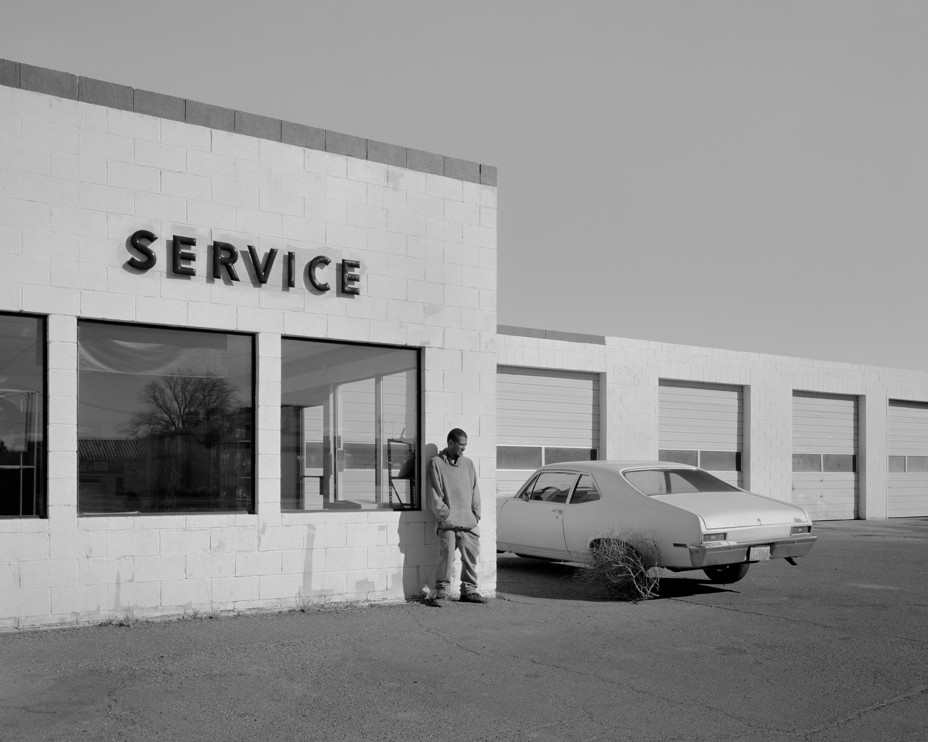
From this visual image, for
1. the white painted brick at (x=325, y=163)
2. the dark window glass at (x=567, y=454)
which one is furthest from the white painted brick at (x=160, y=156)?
the dark window glass at (x=567, y=454)

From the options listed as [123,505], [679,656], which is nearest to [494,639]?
[679,656]

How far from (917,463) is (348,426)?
74.5 feet

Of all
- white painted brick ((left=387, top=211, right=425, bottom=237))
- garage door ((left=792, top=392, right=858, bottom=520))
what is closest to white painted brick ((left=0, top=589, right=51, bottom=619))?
white painted brick ((left=387, top=211, right=425, bottom=237))

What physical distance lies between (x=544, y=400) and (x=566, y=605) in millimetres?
10458

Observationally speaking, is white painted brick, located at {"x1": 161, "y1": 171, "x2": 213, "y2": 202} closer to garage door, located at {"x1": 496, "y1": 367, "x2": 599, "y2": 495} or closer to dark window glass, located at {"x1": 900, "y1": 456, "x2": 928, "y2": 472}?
garage door, located at {"x1": 496, "y1": 367, "x2": 599, "y2": 495}

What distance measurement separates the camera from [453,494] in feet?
34.8

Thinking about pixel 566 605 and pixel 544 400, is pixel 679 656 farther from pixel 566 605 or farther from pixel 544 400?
pixel 544 400

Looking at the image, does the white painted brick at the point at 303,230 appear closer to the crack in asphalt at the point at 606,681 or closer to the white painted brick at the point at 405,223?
the white painted brick at the point at 405,223

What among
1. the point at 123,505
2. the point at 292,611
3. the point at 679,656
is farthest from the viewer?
the point at 292,611

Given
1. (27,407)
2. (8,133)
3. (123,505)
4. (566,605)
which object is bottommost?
(566,605)

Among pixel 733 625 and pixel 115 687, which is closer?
pixel 115 687

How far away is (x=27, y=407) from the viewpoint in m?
8.86

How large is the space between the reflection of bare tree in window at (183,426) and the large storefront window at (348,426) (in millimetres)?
667

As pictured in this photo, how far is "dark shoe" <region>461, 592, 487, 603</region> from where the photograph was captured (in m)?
10.6
